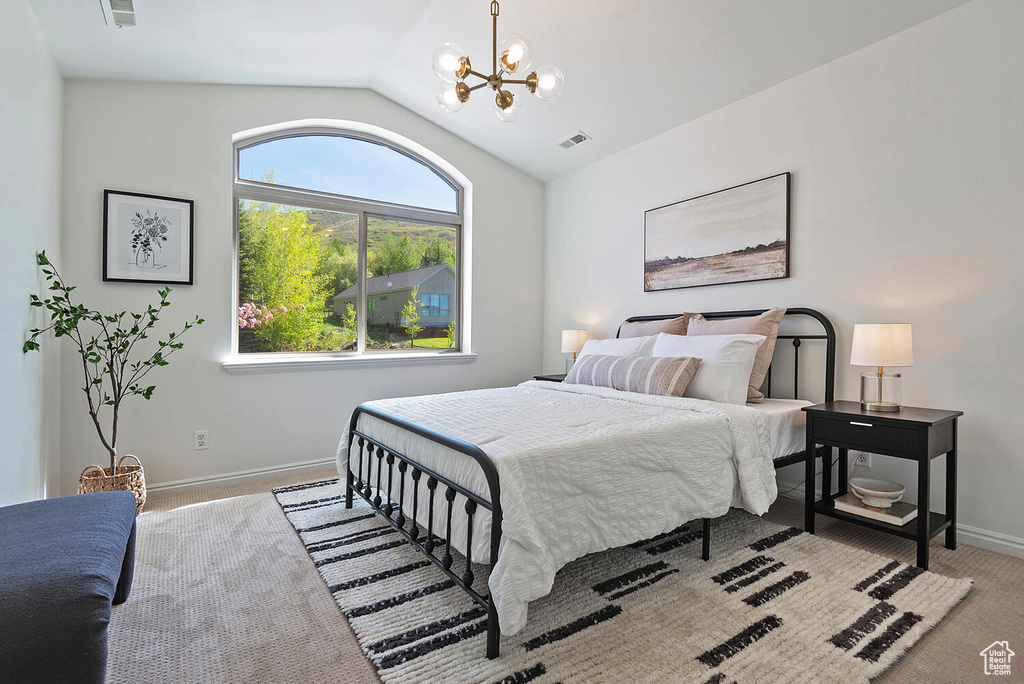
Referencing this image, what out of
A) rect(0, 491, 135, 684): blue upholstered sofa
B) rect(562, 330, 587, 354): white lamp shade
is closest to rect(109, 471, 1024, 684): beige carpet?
rect(0, 491, 135, 684): blue upholstered sofa

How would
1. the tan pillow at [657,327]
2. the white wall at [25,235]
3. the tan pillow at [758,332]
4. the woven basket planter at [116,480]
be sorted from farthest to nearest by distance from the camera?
the tan pillow at [657,327]
the tan pillow at [758,332]
the woven basket planter at [116,480]
the white wall at [25,235]

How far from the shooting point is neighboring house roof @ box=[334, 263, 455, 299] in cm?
404

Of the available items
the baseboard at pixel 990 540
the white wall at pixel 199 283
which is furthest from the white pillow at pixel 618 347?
the baseboard at pixel 990 540

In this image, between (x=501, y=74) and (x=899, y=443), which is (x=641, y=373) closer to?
(x=899, y=443)

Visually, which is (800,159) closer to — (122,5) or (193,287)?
(122,5)

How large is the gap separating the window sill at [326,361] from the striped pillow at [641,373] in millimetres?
1467

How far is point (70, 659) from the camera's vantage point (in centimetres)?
109

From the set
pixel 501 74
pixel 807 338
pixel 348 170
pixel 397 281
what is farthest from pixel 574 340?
pixel 501 74

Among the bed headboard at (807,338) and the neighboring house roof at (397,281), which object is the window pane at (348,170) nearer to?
the neighboring house roof at (397,281)

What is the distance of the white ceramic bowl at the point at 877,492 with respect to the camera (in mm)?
2309

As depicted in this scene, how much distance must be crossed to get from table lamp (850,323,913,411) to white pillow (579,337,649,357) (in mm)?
1226

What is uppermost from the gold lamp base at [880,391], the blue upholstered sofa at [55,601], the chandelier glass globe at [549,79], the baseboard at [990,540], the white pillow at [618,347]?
the chandelier glass globe at [549,79]

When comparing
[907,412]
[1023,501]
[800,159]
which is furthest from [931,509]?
[800,159]

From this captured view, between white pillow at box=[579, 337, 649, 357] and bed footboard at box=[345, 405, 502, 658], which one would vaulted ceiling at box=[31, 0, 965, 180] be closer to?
white pillow at box=[579, 337, 649, 357]
